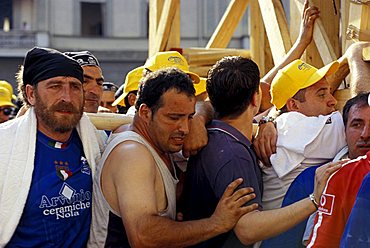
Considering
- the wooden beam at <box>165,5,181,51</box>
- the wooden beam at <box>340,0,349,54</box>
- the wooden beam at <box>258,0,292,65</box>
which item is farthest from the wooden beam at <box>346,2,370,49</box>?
the wooden beam at <box>165,5,181,51</box>

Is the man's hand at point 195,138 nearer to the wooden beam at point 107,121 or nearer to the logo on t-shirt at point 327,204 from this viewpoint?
the wooden beam at point 107,121

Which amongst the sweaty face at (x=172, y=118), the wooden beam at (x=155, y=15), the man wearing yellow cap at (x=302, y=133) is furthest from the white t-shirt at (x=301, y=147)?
the wooden beam at (x=155, y=15)

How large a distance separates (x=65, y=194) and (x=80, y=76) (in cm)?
Result: 67

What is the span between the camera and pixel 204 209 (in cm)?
Result: 335

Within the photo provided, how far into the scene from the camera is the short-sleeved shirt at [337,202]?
248 cm

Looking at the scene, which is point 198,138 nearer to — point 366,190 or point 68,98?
point 68,98

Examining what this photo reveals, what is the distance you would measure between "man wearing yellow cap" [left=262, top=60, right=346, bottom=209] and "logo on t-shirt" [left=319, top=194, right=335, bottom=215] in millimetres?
778

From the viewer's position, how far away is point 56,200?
3.37m

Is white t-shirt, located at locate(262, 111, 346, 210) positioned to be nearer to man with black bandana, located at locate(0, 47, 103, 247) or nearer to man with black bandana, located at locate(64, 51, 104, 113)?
man with black bandana, located at locate(0, 47, 103, 247)

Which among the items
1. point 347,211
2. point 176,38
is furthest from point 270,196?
point 176,38

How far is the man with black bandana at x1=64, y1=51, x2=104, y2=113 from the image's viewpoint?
5.05 metres

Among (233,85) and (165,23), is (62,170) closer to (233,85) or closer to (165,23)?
(233,85)

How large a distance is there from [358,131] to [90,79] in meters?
2.52

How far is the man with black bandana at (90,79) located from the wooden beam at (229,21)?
2.76m
